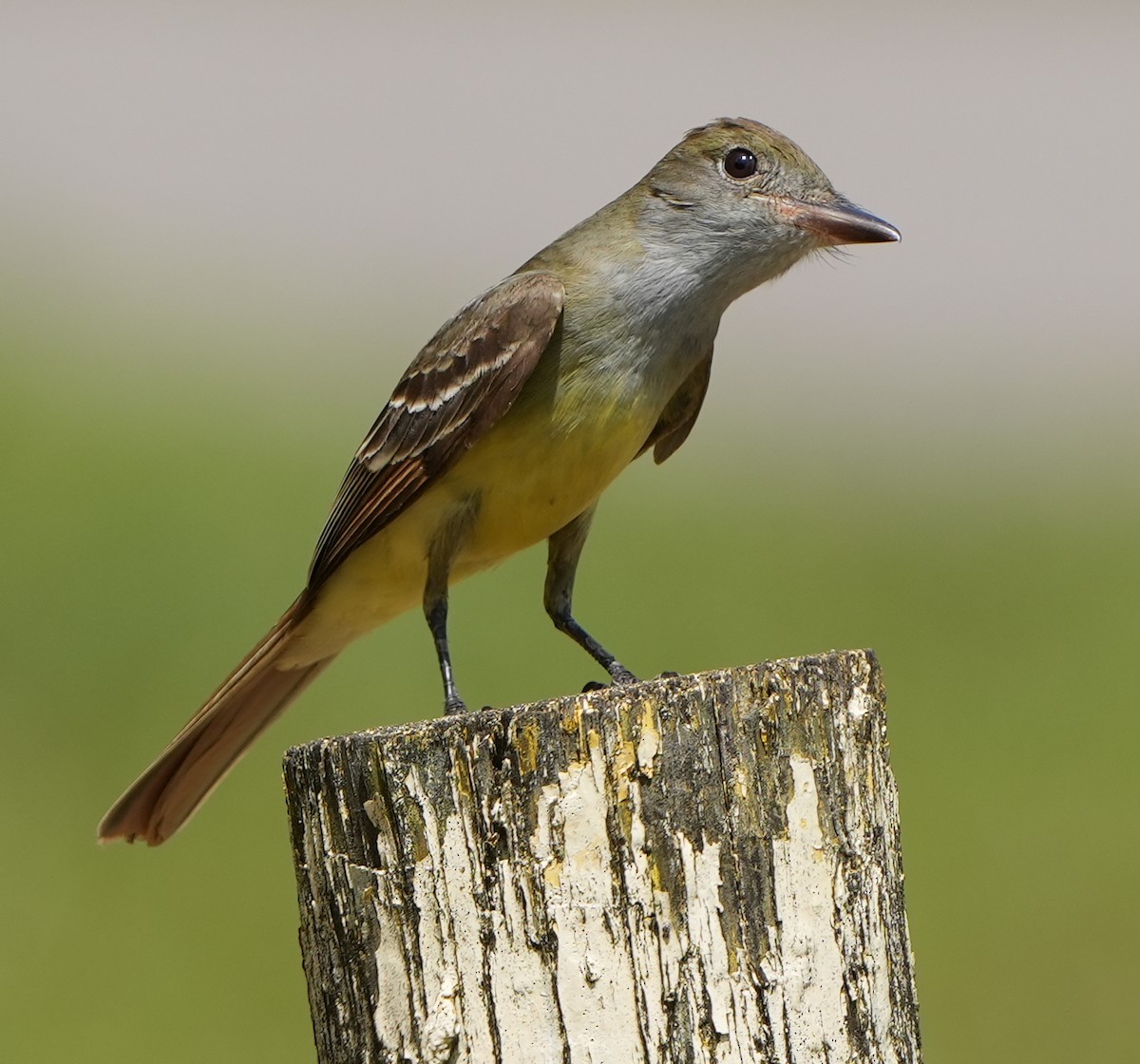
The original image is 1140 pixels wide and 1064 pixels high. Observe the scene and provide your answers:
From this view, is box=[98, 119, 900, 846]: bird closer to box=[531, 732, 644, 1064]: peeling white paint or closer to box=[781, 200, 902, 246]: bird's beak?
box=[781, 200, 902, 246]: bird's beak

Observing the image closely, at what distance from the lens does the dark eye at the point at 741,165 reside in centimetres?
594

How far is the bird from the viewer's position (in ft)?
17.5

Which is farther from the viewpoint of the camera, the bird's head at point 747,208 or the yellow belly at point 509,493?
the bird's head at point 747,208

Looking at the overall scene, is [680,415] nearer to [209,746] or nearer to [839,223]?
[839,223]

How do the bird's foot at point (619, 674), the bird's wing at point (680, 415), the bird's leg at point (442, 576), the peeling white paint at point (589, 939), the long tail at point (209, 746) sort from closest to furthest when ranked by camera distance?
the peeling white paint at point (589, 939), the long tail at point (209, 746), the bird's leg at point (442, 576), the bird's foot at point (619, 674), the bird's wing at point (680, 415)

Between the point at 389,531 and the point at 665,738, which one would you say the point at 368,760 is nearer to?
the point at 665,738

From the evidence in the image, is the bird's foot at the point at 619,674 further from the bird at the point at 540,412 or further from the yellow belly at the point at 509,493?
the yellow belly at the point at 509,493

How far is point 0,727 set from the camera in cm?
975

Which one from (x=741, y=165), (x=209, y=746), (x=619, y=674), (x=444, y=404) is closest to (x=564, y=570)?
(x=619, y=674)

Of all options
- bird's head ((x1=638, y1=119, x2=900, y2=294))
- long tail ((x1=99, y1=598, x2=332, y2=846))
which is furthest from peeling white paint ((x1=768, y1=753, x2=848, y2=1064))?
bird's head ((x1=638, y1=119, x2=900, y2=294))

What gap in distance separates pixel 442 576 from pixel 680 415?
1102mm

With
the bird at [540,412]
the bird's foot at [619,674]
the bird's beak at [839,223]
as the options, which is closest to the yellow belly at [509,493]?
the bird at [540,412]

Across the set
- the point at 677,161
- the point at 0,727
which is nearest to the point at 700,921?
the point at 677,161

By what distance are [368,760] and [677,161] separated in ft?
10.5
